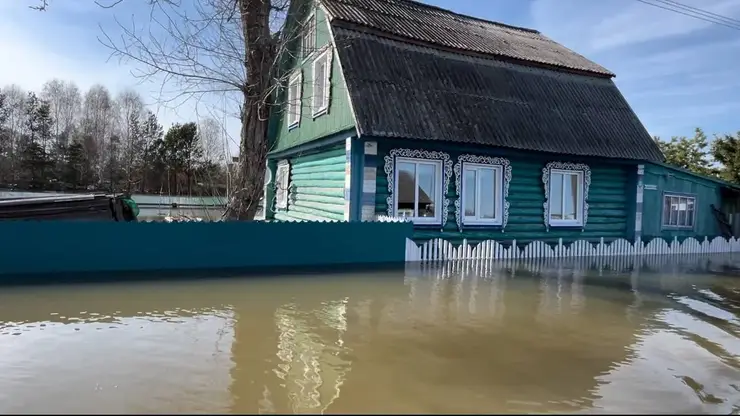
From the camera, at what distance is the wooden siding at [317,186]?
1373 centimetres

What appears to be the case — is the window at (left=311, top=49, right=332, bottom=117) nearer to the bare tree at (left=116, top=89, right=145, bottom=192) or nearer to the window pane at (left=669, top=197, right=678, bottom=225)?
the window pane at (left=669, top=197, right=678, bottom=225)

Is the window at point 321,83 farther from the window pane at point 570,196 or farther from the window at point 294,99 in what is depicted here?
the window pane at point 570,196

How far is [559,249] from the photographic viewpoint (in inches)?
550

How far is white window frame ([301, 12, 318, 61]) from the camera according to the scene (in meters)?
15.0

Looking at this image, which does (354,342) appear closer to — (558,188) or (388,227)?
(388,227)

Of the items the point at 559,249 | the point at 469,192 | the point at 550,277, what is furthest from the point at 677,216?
the point at 550,277

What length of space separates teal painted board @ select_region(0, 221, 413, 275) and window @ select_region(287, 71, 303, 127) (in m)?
6.67

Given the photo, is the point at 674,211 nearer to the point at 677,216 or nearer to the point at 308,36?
the point at 677,216

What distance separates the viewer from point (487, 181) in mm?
14047

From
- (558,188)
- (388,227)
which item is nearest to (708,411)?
(388,227)

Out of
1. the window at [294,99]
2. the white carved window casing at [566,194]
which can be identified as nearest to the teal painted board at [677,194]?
the white carved window casing at [566,194]

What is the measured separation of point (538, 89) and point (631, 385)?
12.7 metres

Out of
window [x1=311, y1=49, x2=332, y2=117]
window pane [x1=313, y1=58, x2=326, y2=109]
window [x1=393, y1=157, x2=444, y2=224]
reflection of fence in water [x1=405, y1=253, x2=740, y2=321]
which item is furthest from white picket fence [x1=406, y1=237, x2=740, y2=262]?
window pane [x1=313, y1=58, x2=326, y2=109]

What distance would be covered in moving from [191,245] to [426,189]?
599cm
